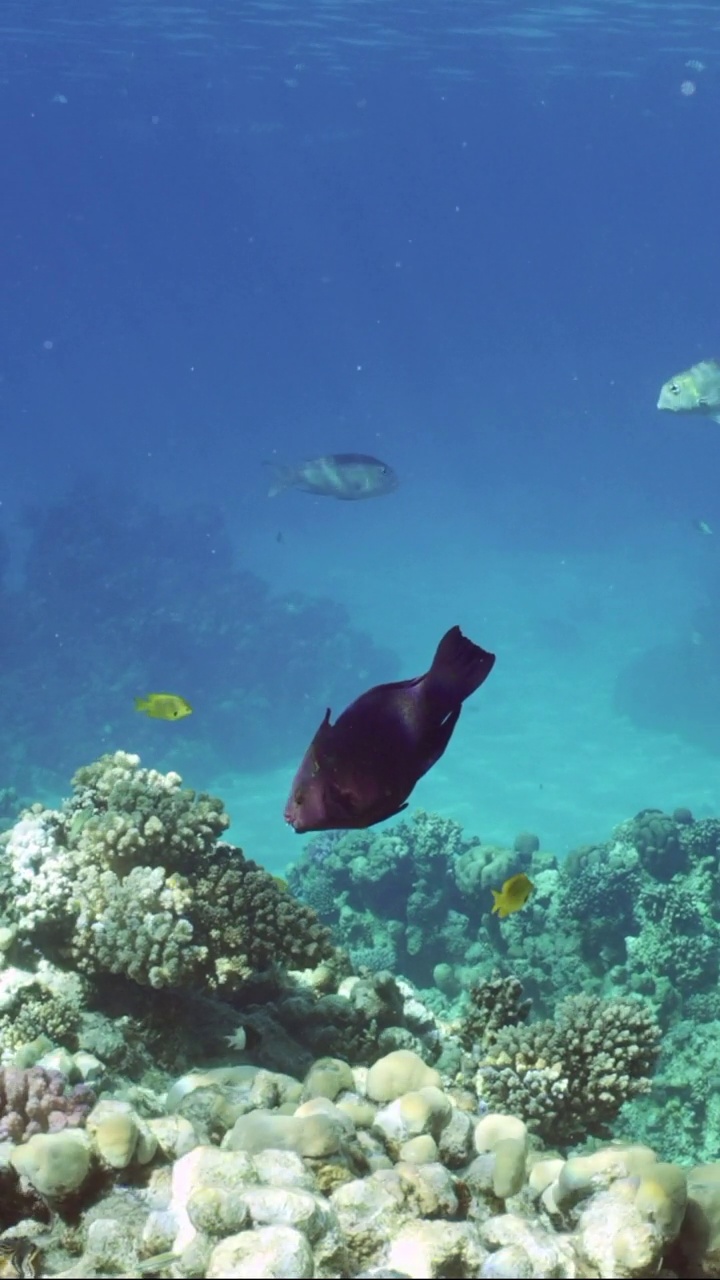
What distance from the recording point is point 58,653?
26.5 metres

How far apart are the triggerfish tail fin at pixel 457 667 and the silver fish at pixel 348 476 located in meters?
9.00

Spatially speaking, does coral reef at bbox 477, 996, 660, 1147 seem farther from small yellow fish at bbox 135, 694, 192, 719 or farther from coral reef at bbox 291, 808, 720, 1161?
small yellow fish at bbox 135, 694, 192, 719

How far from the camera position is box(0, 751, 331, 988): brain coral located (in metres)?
4.64

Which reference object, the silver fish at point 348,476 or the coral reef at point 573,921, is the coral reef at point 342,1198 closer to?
the coral reef at point 573,921

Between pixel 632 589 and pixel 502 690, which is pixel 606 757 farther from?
pixel 632 589

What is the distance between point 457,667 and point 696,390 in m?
8.36

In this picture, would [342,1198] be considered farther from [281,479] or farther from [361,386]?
[361,386]

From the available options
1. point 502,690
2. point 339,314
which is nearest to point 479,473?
point 502,690

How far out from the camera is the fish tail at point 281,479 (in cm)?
1228

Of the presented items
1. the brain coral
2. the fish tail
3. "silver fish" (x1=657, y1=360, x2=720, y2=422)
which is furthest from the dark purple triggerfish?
the fish tail

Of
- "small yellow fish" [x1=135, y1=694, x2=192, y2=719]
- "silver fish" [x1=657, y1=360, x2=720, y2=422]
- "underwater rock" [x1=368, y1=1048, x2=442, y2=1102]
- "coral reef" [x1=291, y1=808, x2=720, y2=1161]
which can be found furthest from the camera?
"silver fish" [x1=657, y1=360, x2=720, y2=422]

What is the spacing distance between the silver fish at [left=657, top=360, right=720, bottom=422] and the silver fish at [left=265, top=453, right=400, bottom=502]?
3.43 metres

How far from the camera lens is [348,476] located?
37.2 ft

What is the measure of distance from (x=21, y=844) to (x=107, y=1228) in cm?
305
